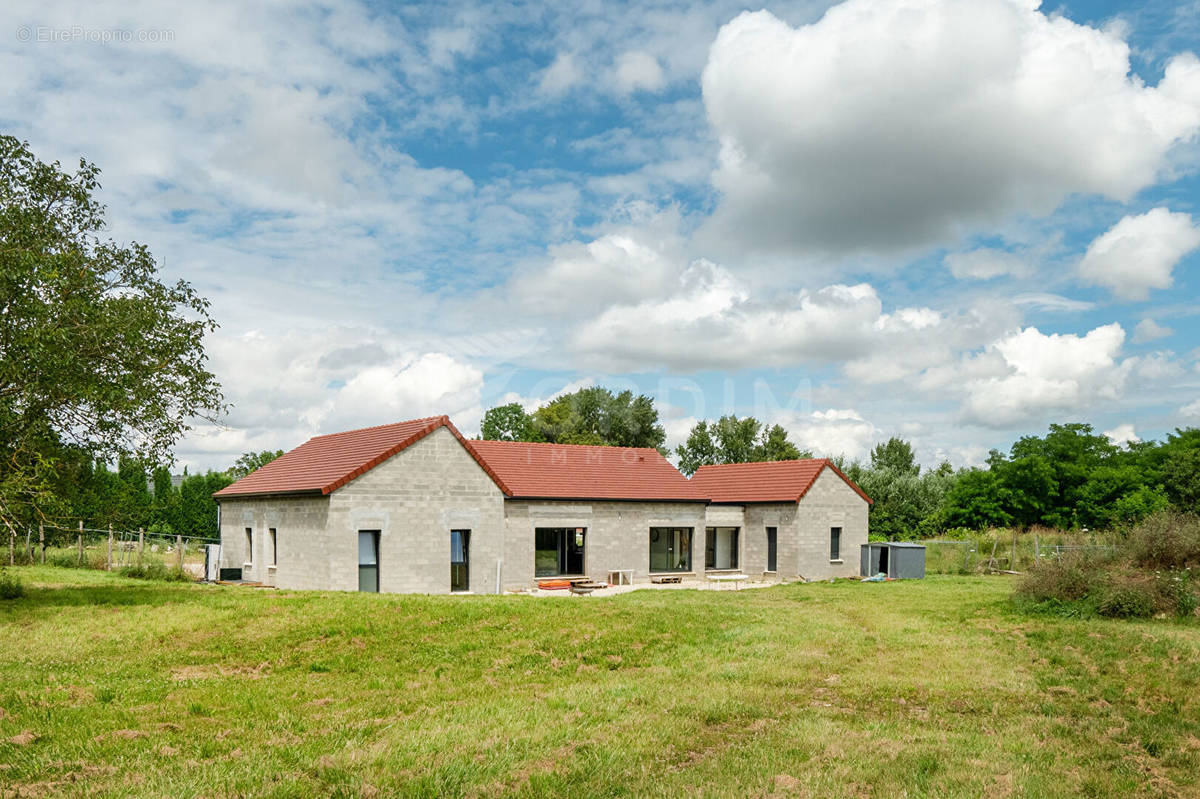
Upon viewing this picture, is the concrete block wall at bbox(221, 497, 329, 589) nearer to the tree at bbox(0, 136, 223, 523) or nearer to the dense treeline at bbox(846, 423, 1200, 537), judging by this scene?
the tree at bbox(0, 136, 223, 523)

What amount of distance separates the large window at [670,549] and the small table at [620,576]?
2.19m

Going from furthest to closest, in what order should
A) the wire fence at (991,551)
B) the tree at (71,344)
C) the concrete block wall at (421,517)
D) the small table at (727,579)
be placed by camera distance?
the wire fence at (991,551) < the small table at (727,579) < the concrete block wall at (421,517) < the tree at (71,344)

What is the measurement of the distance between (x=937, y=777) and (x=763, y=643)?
8.60 m

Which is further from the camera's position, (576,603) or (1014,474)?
(1014,474)

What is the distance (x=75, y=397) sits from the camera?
18.6 m

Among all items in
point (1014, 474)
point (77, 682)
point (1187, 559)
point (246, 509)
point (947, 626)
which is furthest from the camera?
point (1014, 474)

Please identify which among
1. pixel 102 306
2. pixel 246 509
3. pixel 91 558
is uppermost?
pixel 102 306

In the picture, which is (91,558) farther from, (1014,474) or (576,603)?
(1014,474)

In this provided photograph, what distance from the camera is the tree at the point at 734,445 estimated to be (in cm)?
7356

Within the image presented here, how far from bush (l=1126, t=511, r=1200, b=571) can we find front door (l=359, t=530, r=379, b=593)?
20.5m

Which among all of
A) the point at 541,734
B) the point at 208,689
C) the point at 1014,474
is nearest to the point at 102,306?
the point at 208,689

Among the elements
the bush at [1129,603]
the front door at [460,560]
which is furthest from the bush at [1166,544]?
the front door at [460,560]

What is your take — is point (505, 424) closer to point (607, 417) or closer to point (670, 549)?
point (607, 417)

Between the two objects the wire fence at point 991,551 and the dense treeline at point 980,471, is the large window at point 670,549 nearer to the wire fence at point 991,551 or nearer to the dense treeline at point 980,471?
the wire fence at point 991,551
